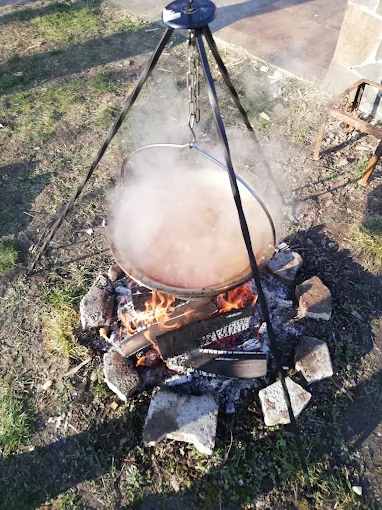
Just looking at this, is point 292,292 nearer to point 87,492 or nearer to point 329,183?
point 329,183

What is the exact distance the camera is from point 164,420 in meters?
2.73

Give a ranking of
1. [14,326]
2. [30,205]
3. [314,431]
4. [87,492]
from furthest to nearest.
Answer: [30,205], [14,326], [314,431], [87,492]

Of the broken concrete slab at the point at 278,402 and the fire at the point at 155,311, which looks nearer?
the broken concrete slab at the point at 278,402

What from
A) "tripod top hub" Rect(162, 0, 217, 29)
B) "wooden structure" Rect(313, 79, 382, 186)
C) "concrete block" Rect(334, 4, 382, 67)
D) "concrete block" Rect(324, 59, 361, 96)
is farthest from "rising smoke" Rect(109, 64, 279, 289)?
"concrete block" Rect(324, 59, 361, 96)

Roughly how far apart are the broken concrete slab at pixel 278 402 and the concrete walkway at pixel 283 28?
13.6ft

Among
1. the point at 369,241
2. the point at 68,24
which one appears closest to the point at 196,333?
the point at 369,241

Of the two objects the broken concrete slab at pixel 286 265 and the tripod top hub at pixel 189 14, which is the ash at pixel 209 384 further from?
the tripod top hub at pixel 189 14

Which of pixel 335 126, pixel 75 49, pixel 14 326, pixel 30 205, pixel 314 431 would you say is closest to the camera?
pixel 314 431

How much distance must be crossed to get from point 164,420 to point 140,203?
4.76 ft

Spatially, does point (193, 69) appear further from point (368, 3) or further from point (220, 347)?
point (368, 3)

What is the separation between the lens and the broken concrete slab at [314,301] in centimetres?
324

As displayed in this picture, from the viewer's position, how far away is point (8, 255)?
375 cm

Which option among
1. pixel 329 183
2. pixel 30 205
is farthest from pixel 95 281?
pixel 329 183

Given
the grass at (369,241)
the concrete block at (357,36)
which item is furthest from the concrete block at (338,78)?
the grass at (369,241)
